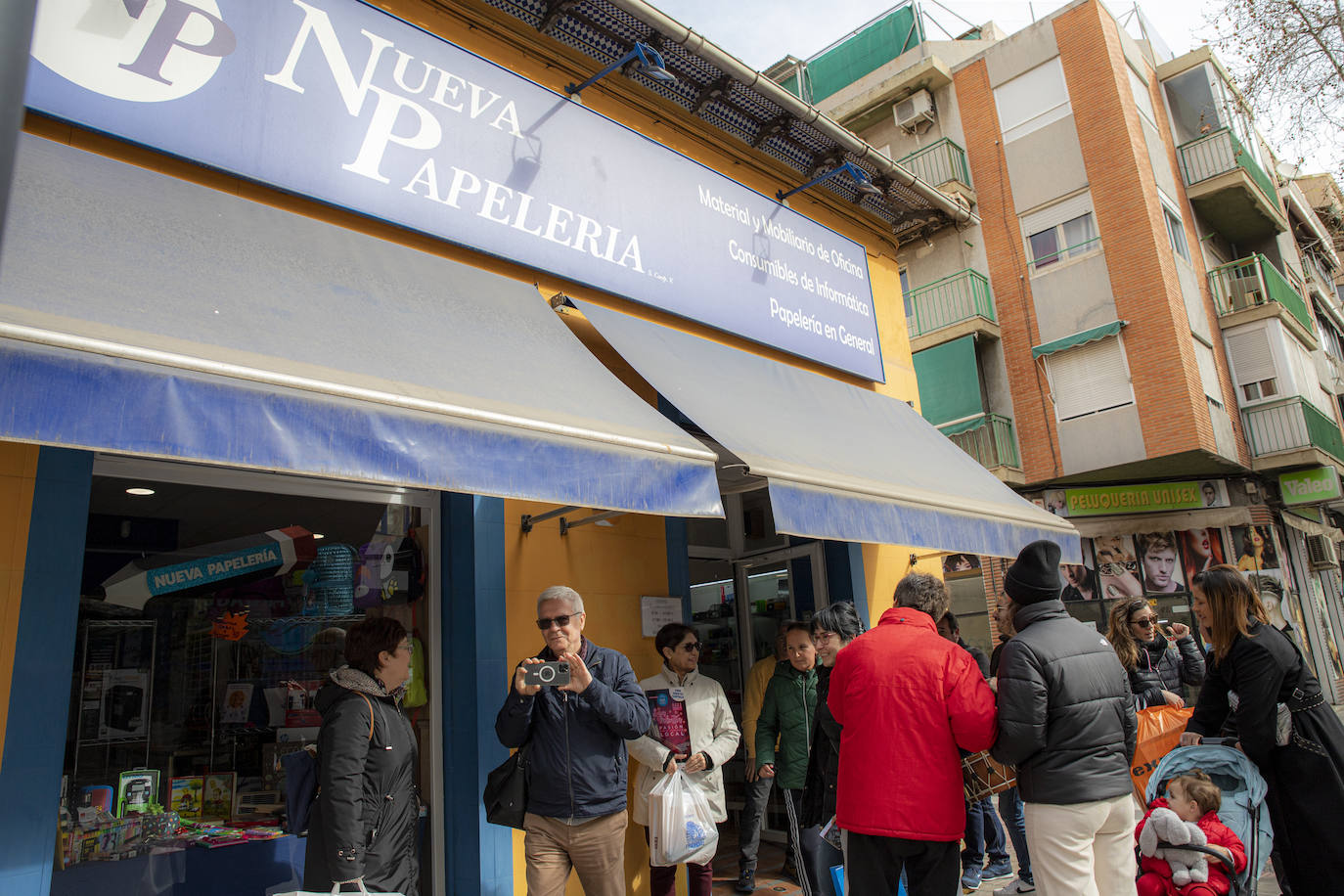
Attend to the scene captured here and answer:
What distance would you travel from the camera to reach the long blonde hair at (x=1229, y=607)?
4.32m

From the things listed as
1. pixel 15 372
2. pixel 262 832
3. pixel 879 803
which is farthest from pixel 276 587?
pixel 879 803

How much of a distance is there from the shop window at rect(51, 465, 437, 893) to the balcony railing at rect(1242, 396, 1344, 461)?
19.1m

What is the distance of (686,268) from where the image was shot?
6.02 meters

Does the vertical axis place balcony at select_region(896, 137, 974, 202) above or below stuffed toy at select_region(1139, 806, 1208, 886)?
above

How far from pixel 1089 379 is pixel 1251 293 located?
535cm

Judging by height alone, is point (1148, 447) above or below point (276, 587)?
above

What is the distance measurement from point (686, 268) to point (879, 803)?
3952 millimetres

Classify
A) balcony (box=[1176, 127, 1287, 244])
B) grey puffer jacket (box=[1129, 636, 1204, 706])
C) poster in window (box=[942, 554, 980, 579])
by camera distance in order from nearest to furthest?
grey puffer jacket (box=[1129, 636, 1204, 706]) → poster in window (box=[942, 554, 980, 579]) → balcony (box=[1176, 127, 1287, 244])

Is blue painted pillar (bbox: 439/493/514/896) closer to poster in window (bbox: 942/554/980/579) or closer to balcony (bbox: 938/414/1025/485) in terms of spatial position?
balcony (bbox: 938/414/1025/485)

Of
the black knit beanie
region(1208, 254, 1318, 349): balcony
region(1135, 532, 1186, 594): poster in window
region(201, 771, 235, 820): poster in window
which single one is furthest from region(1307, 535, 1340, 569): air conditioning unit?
region(201, 771, 235, 820): poster in window

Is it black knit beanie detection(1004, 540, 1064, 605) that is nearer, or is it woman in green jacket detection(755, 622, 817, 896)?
black knit beanie detection(1004, 540, 1064, 605)

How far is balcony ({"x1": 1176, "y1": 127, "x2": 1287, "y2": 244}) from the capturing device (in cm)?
1883

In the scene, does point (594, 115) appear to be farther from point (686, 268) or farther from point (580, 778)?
point (580, 778)

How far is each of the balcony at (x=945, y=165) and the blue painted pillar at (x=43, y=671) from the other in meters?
19.4
